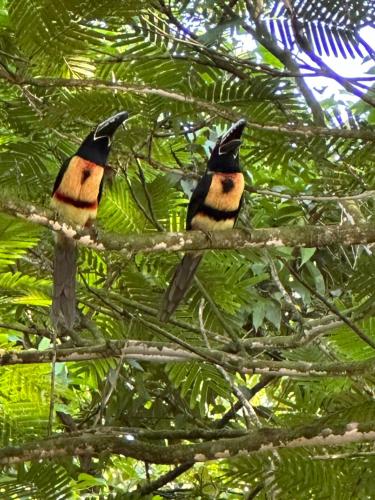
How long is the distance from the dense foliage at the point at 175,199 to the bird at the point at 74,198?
0.06 metres

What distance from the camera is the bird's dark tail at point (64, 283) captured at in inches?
92.6

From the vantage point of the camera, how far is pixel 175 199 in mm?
2801

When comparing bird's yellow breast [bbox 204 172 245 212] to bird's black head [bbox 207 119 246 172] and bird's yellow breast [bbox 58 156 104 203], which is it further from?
bird's yellow breast [bbox 58 156 104 203]

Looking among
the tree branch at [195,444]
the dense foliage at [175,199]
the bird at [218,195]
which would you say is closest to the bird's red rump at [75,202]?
the dense foliage at [175,199]

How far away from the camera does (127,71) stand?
7.49ft

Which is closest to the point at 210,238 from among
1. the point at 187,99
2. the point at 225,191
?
the point at 187,99

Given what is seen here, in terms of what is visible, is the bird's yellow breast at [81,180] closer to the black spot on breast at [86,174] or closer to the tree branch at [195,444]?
the black spot on breast at [86,174]

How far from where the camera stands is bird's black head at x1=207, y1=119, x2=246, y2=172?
2.44 metres

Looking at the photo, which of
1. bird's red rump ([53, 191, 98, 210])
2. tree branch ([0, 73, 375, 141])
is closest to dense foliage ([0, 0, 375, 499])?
tree branch ([0, 73, 375, 141])

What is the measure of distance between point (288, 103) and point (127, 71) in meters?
0.45

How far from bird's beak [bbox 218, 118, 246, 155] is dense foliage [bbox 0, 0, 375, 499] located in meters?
0.04

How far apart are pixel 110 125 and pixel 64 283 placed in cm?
48

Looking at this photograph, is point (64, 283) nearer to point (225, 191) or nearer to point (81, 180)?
point (81, 180)

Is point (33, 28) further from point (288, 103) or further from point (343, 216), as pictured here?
point (343, 216)
